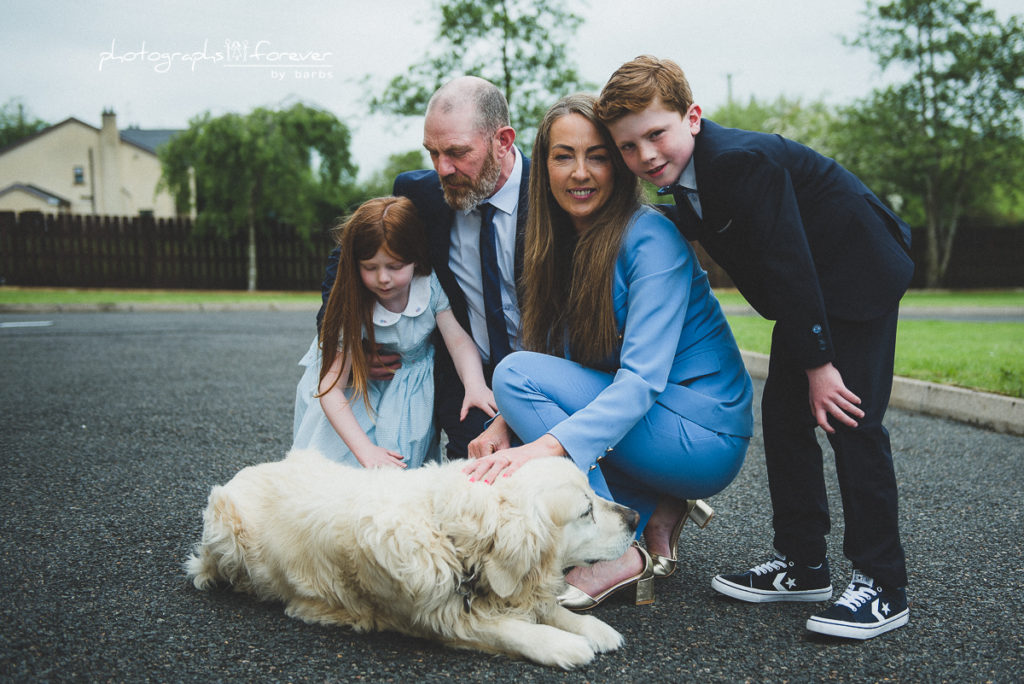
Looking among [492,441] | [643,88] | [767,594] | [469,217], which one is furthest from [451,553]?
[469,217]

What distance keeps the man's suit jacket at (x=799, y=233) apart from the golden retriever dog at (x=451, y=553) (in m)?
0.92

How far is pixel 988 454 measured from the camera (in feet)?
15.8

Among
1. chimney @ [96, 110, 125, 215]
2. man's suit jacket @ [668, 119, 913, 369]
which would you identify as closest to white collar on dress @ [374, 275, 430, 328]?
man's suit jacket @ [668, 119, 913, 369]

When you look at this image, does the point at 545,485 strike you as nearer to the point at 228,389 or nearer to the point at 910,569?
the point at 910,569

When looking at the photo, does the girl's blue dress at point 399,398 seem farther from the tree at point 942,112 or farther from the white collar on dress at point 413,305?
the tree at point 942,112

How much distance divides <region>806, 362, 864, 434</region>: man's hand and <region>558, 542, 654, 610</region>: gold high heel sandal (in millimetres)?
836

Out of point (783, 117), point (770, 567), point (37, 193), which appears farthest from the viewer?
point (783, 117)

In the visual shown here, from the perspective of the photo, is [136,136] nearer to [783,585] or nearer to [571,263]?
[571,263]

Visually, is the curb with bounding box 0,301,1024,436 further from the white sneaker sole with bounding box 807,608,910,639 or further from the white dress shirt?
the white dress shirt

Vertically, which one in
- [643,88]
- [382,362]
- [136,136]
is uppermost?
[136,136]

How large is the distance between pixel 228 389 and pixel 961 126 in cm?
2788

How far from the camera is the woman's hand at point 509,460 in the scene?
2.42 metres

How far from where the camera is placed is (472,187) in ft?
11.7

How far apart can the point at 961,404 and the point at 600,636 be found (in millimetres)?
4736
